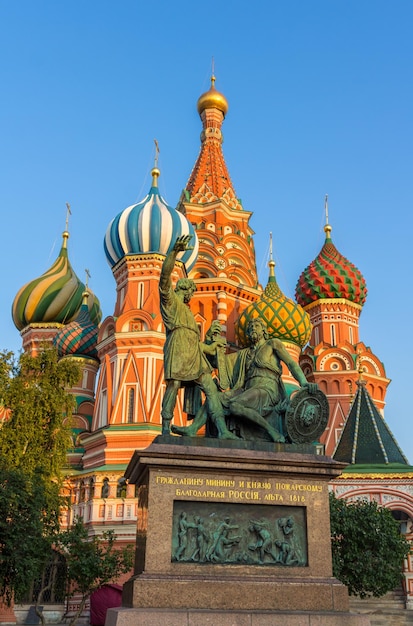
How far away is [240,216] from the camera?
39.4 m

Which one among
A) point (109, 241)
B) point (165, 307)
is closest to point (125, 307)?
point (109, 241)

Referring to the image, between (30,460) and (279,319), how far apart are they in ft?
51.2

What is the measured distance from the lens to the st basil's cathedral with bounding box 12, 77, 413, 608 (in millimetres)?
23625

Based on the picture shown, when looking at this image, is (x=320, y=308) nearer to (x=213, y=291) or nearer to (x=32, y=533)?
(x=213, y=291)

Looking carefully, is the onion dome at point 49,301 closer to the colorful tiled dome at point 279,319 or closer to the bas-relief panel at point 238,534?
the colorful tiled dome at point 279,319

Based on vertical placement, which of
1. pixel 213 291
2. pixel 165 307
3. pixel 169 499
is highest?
pixel 213 291

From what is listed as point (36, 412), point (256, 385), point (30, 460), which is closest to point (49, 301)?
point (36, 412)

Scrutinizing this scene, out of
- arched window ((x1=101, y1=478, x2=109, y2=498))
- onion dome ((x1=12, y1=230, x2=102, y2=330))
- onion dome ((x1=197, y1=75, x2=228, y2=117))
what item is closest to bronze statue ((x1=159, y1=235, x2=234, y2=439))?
arched window ((x1=101, y1=478, x2=109, y2=498))

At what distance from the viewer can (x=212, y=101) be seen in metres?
45.1

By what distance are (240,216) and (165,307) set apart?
99.1 ft

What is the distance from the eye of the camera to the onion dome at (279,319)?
32.0 m

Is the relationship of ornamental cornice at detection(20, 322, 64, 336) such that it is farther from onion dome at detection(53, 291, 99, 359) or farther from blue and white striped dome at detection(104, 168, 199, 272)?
blue and white striped dome at detection(104, 168, 199, 272)

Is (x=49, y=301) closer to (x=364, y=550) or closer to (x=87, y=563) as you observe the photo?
(x=87, y=563)

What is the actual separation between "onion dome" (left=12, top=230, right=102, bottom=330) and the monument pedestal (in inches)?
1266
